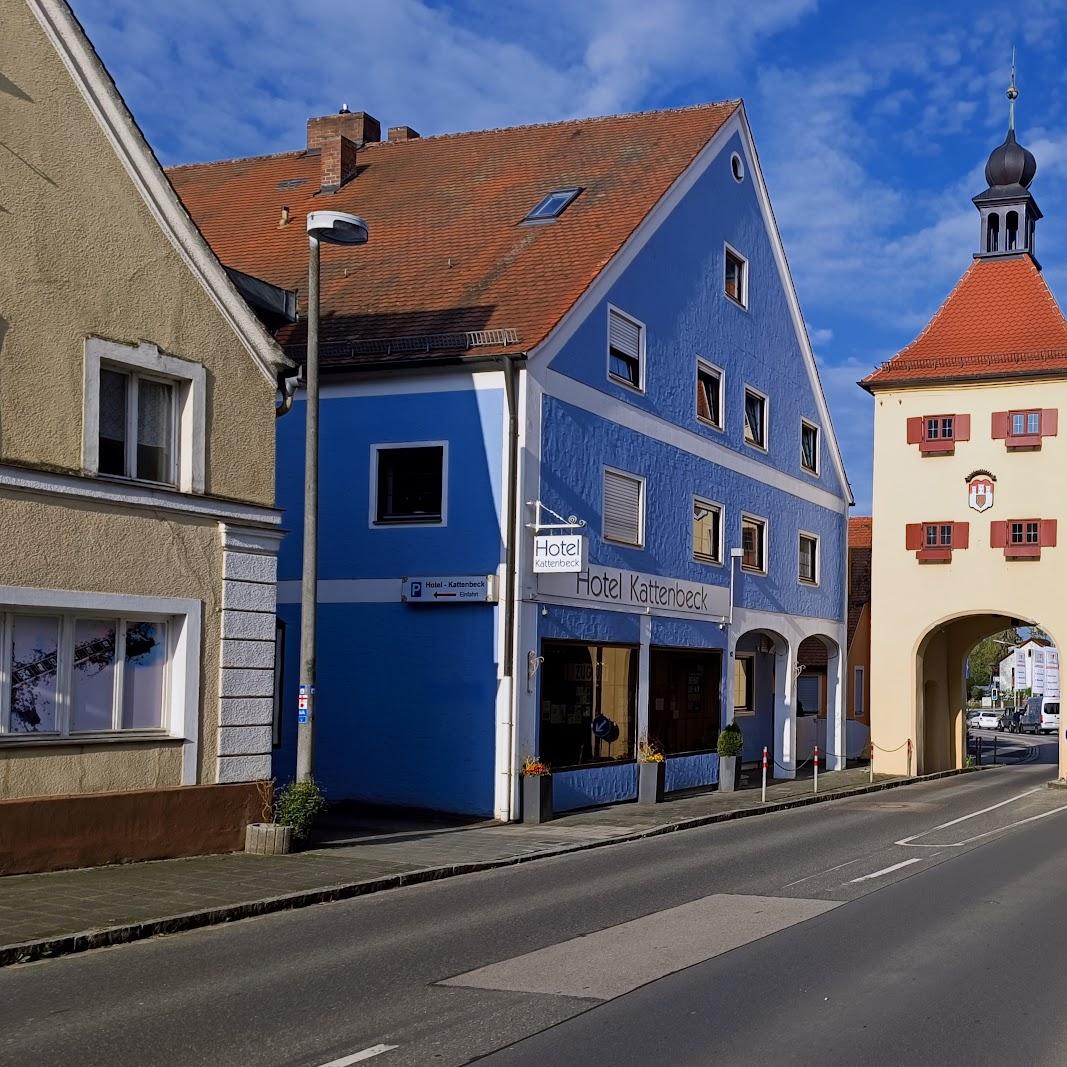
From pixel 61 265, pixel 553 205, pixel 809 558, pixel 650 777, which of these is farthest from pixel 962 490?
pixel 61 265

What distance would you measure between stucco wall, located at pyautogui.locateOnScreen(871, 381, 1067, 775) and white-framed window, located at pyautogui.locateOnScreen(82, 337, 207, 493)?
1035 inches

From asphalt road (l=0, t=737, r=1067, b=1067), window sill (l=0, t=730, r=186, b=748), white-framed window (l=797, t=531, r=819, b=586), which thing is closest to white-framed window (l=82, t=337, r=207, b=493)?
window sill (l=0, t=730, r=186, b=748)

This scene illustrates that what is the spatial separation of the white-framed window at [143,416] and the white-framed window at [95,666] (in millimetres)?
1304

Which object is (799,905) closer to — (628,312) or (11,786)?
(11,786)

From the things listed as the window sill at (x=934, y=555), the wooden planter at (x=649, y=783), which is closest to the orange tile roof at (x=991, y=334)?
the window sill at (x=934, y=555)

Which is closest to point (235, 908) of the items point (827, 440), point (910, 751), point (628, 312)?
point (628, 312)

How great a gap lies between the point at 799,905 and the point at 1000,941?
213cm

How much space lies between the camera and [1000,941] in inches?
421

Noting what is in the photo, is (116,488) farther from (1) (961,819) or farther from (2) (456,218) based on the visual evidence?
(1) (961,819)

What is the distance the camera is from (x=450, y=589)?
20.9 metres

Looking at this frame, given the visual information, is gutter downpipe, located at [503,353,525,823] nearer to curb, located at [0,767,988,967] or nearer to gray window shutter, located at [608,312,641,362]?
curb, located at [0,767,988,967]

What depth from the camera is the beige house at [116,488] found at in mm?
13656

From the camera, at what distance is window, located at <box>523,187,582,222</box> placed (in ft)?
81.8

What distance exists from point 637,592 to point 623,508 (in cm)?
140
